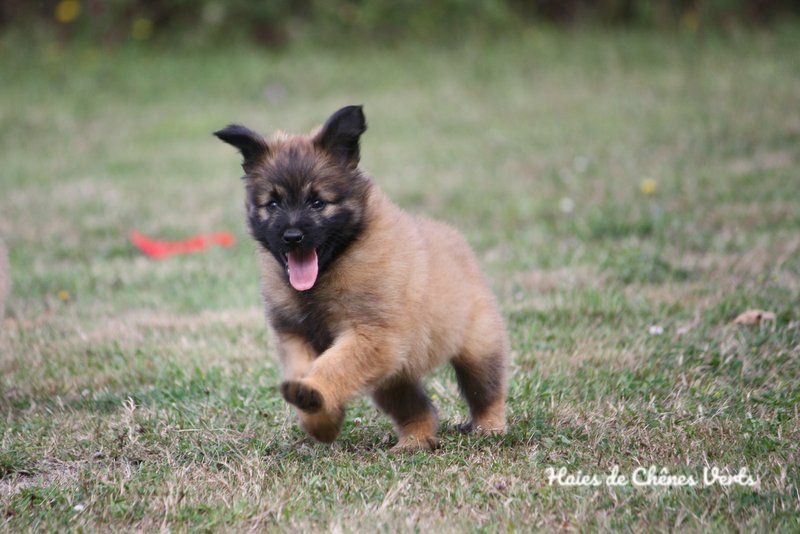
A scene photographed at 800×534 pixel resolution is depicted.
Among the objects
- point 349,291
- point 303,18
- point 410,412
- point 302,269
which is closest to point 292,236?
point 302,269

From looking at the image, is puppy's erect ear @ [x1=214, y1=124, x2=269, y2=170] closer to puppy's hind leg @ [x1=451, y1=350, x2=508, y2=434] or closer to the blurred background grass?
puppy's hind leg @ [x1=451, y1=350, x2=508, y2=434]

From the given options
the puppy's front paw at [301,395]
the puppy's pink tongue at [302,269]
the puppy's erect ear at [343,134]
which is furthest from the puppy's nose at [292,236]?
the puppy's front paw at [301,395]

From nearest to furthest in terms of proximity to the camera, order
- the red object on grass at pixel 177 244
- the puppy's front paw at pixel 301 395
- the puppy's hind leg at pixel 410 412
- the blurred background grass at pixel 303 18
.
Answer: the puppy's front paw at pixel 301 395, the puppy's hind leg at pixel 410 412, the red object on grass at pixel 177 244, the blurred background grass at pixel 303 18

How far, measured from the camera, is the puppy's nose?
12.1 ft

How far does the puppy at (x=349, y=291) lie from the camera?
3723 mm

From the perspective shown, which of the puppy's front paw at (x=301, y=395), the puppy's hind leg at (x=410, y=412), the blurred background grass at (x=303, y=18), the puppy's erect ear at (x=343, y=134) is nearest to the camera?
the puppy's front paw at (x=301, y=395)

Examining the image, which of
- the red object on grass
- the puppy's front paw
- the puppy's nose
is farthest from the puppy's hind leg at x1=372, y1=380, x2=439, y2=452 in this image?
the red object on grass

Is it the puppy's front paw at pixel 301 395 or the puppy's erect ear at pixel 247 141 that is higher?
the puppy's erect ear at pixel 247 141

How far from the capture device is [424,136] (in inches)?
474

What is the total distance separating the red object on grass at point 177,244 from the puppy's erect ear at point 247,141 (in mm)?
3977

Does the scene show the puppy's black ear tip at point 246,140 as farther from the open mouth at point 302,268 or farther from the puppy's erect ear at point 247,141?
the open mouth at point 302,268

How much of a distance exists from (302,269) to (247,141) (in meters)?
0.60

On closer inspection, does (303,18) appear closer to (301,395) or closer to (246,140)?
(246,140)

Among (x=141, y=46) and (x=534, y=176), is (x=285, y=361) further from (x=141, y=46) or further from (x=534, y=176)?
(x=141, y=46)
